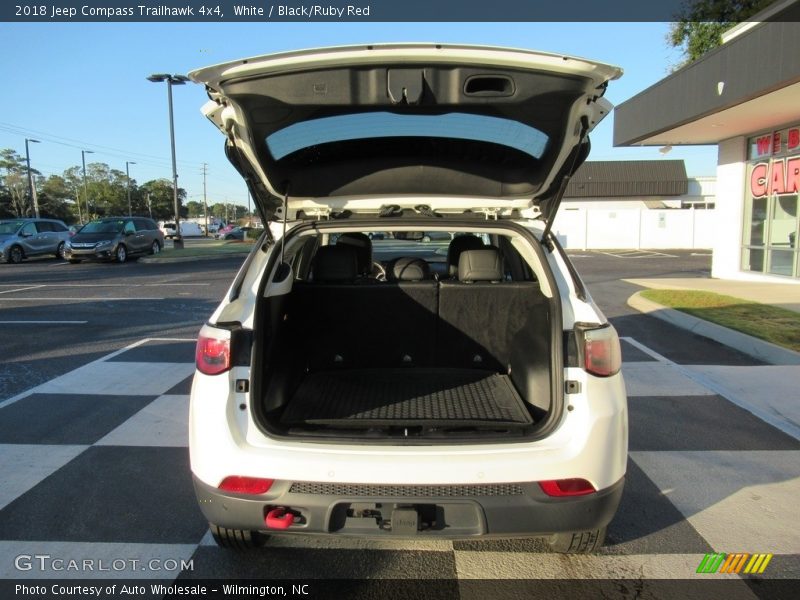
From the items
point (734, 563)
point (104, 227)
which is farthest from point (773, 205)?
point (104, 227)

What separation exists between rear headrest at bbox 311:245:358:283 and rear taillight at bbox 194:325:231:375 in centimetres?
131

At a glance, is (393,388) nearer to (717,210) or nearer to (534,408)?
(534,408)

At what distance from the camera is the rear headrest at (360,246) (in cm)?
431

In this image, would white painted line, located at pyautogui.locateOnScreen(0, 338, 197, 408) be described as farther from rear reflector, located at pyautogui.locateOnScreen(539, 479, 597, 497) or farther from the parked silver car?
the parked silver car

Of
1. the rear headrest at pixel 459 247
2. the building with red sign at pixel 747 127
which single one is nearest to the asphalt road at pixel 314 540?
the rear headrest at pixel 459 247

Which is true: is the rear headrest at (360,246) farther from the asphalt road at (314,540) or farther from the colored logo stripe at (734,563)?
the colored logo stripe at (734,563)

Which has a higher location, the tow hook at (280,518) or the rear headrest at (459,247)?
the rear headrest at (459,247)

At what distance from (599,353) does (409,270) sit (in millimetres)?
1863

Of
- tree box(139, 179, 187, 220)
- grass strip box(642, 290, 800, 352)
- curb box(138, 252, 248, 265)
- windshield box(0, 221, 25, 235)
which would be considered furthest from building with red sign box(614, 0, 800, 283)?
tree box(139, 179, 187, 220)

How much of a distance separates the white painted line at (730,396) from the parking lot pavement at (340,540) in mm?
87

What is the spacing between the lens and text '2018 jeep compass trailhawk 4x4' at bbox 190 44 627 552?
2.25 m

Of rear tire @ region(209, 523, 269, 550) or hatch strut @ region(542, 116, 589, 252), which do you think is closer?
rear tire @ region(209, 523, 269, 550)

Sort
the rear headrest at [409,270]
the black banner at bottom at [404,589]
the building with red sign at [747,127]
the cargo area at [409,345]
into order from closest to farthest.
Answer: the black banner at bottom at [404,589] → the cargo area at [409,345] → the rear headrest at [409,270] → the building with red sign at [747,127]

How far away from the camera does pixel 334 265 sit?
3752 millimetres
